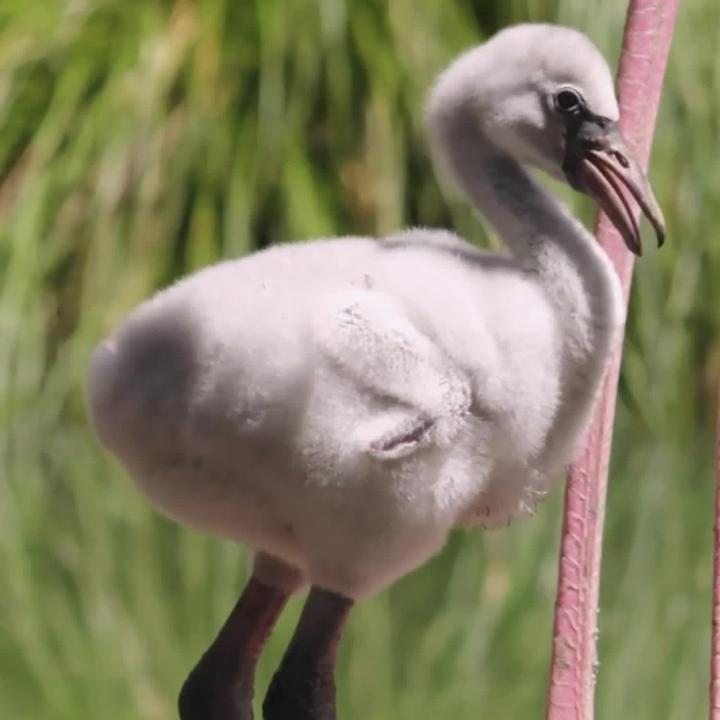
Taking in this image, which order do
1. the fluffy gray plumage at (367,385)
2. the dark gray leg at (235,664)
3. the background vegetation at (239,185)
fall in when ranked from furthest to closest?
the background vegetation at (239,185), the dark gray leg at (235,664), the fluffy gray plumage at (367,385)

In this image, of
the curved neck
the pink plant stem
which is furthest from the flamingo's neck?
the pink plant stem

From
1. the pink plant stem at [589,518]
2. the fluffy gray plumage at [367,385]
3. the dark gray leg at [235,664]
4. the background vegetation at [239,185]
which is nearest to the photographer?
the fluffy gray plumage at [367,385]

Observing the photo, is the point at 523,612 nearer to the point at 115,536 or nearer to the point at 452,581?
the point at 452,581

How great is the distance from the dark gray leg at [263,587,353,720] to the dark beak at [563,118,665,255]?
0.74ft

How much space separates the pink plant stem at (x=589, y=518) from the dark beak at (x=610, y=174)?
0.12m

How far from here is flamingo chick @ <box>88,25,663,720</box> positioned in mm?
844

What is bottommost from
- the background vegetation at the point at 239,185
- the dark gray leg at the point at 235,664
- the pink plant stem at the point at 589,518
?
the dark gray leg at the point at 235,664

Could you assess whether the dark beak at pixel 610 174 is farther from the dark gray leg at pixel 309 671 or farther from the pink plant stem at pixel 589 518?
the dark gray leg at pixel 309 671

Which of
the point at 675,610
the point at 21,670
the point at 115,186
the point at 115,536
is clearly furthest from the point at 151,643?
the point at 115,186

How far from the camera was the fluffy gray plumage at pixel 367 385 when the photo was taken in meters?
0.84

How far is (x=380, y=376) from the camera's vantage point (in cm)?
85

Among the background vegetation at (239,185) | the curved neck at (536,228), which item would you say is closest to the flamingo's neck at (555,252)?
the curved neck at (536,228)

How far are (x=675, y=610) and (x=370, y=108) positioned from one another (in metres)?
0.79

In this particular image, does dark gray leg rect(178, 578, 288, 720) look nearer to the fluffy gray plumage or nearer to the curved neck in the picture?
the fluffy gray plumage
